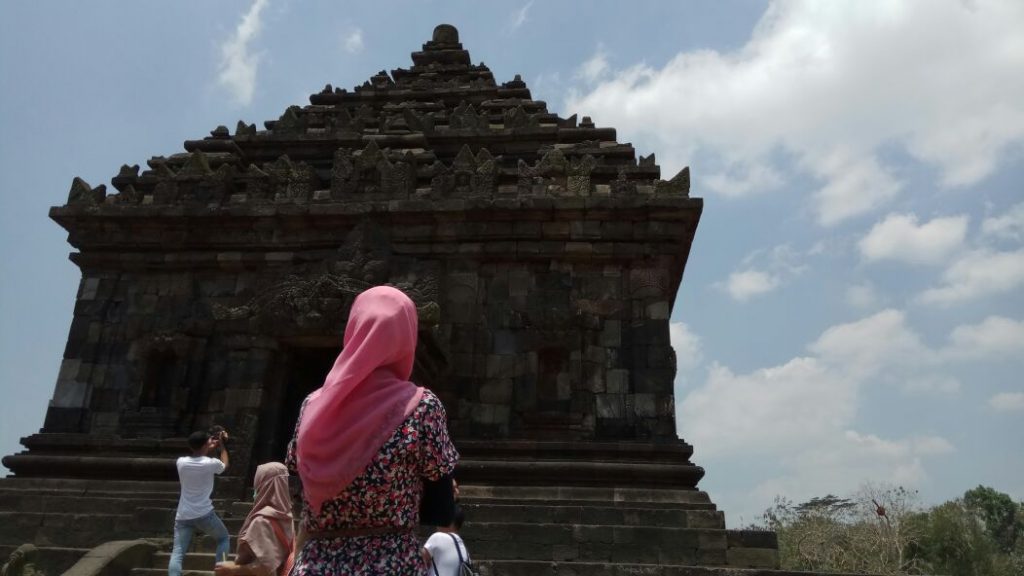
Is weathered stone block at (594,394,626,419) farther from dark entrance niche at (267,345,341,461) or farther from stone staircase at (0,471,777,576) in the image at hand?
dark entrance niche at (267,345,341,461)

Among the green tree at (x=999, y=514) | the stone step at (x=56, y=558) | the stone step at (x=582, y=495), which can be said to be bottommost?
the stone step at (x=56, y=558)

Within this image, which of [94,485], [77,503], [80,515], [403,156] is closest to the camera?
[80,515]

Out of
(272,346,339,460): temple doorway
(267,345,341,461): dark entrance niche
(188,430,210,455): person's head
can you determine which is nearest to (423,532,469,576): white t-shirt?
(188,430,210,455): person's head

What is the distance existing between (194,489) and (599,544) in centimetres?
448

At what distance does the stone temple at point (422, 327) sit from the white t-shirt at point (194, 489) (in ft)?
5.75

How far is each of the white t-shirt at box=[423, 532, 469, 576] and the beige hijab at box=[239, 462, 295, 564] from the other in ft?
3.55

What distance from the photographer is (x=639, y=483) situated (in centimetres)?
1050

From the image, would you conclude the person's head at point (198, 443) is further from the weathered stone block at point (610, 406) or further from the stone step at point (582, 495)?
the weathered stone block at point (610, 406)

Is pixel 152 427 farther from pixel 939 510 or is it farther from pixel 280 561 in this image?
pixel 939 510

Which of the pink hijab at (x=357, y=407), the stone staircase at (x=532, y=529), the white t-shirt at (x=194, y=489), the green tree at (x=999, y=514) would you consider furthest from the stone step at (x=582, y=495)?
the green tree at (x=999, y=514)

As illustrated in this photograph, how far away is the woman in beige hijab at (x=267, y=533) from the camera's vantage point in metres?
4.86

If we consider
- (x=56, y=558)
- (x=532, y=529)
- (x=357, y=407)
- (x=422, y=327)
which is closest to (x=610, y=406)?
(x=532, y=529)

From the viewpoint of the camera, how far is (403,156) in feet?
43.8

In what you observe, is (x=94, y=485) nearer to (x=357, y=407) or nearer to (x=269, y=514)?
(x=269, y=514)
